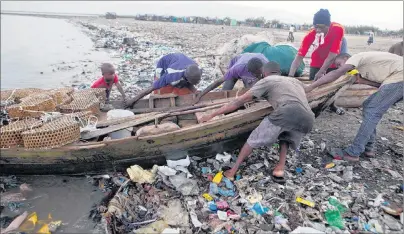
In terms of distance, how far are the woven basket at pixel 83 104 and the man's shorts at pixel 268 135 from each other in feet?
8.23

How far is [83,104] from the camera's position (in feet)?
15.1

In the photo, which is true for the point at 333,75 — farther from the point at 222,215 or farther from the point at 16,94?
the point at 16,94

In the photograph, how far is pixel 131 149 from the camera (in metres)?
3.85

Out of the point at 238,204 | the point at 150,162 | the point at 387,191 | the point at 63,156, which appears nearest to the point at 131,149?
the point at 150,162

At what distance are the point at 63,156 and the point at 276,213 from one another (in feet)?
8.69

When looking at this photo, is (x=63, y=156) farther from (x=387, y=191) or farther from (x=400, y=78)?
(x=400, y=78)

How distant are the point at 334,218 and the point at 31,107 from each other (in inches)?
160

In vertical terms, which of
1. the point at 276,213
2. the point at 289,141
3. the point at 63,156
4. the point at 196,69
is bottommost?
the point at 276,213

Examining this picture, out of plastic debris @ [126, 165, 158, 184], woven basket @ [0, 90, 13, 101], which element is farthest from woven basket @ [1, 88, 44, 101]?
plastic debris @ [126, 165, 158, 184]

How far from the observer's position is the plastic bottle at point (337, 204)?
3.37 m

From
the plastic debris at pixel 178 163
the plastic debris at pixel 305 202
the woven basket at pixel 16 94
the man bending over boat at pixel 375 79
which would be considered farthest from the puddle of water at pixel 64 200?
the man bending over boat at pixel 375 79

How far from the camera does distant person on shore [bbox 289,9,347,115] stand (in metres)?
4.83

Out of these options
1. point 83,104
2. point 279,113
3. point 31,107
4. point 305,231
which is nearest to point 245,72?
point 279,113

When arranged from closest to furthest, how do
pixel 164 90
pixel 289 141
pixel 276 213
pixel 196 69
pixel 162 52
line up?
pixel 276 213, pixel 289 141, pixel 196 69, pixel 164 90, pixel 162 52
